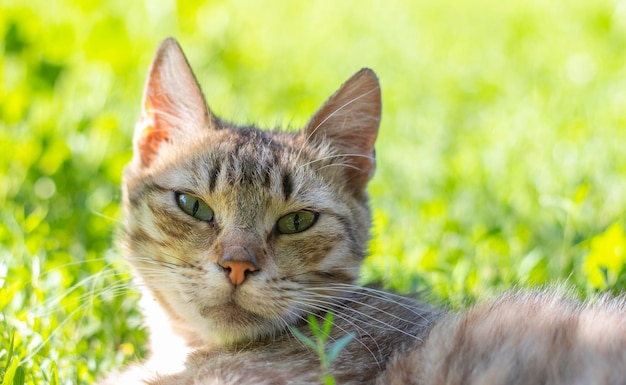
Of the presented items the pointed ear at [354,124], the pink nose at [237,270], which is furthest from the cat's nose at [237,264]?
the pointed ear at [354,124]

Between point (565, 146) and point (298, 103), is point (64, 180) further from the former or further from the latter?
point (565, 146)

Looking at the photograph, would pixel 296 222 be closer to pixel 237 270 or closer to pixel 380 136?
pixel 237 270

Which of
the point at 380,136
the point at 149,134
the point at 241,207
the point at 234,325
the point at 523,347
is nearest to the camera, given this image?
the point at 523,347

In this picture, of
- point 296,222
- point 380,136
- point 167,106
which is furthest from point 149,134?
point 380,136

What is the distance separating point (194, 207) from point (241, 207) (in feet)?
0.69

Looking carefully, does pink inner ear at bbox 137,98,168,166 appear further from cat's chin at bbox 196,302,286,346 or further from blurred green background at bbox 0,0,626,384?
cat's chin at bbox 196,302,286,346

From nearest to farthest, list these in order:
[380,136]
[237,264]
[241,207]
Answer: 1. [237,264]
2. [241,207]
3. [380,136]

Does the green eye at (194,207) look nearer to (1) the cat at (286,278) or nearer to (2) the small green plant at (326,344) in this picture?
(1) the cat at (286,278)

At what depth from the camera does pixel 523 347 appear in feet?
7.74

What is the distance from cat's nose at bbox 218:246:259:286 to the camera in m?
2.62

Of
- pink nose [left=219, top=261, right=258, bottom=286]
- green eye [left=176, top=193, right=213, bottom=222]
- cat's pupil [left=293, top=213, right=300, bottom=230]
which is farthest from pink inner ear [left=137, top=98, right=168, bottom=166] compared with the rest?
pink nose [left=219, top=261, right=258, bottom=286]

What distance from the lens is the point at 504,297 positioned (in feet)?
9.13

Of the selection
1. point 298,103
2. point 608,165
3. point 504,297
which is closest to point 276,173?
point 504,297

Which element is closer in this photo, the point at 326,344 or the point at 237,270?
the point at 237,270
